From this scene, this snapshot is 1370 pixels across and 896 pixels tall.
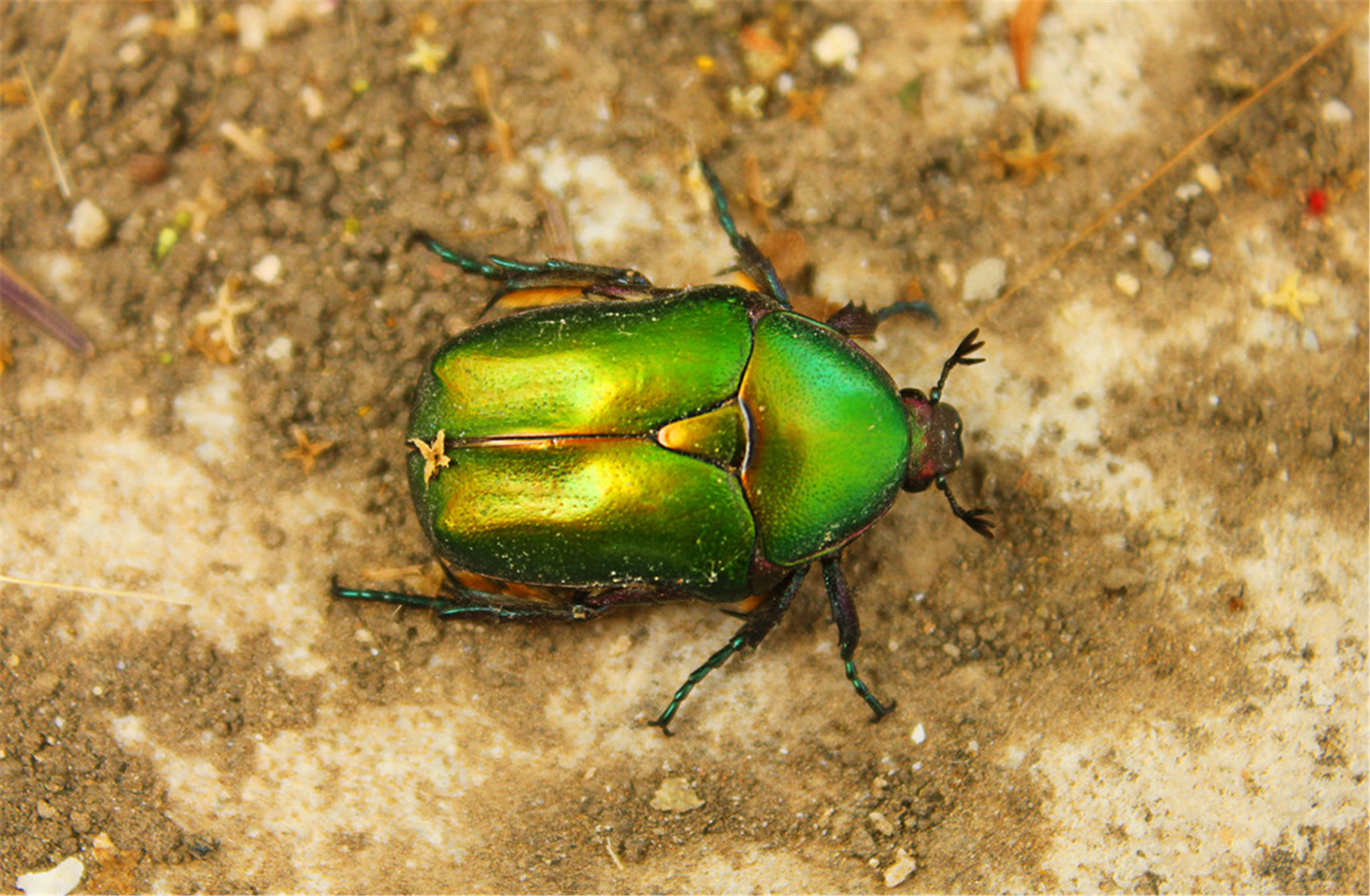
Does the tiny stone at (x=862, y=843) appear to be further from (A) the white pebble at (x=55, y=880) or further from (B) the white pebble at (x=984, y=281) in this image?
(A) the white pebble at (x=55, y=880)

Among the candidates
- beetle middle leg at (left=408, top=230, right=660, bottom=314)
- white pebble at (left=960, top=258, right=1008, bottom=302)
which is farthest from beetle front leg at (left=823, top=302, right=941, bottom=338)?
beetle middle leg at (left=408, top=230, right=660, bottom=314)

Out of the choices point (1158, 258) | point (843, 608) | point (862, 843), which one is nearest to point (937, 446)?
point (843, 608)

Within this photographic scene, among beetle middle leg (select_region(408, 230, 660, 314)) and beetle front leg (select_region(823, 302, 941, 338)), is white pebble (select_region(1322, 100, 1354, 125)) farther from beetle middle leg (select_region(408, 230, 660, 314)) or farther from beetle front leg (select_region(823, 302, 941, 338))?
beetle middle leg (select_region(408, 230, 660, 314))

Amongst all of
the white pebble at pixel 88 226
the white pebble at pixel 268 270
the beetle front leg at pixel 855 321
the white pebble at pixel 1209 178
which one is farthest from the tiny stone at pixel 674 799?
the white pebble at pixel 1209 178

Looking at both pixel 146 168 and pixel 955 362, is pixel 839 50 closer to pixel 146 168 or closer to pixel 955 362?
pixel 955 362

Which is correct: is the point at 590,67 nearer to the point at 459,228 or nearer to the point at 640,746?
the point at 459,228
